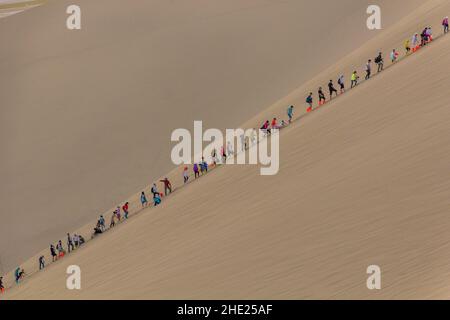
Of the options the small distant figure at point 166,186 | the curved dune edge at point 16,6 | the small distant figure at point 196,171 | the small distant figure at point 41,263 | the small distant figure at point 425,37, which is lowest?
the small distant figure at point 41,263

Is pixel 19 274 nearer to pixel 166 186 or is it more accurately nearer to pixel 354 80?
pixel 166 186

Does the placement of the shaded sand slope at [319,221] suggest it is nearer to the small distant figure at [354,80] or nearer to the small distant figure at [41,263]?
the small distant figure at [354,80]

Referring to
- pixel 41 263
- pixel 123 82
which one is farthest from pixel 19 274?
pixel 123 82

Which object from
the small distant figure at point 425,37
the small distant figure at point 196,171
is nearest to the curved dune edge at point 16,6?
the small distant figure at point 196,171

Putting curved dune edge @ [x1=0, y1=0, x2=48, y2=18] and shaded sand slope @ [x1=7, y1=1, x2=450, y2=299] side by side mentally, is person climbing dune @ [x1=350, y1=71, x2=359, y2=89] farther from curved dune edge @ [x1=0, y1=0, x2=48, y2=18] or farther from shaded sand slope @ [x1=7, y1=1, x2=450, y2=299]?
curved dune edge @ [x1=0, y1=0, x2=48, y2=18]
